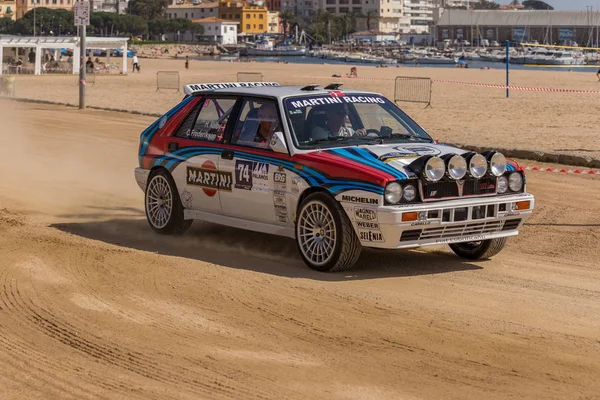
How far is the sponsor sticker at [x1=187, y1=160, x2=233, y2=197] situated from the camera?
33.1ft

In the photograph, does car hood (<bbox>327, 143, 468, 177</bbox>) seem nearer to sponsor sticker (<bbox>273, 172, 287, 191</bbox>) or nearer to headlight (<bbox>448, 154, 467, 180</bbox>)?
headlight (<bbox>448, 154, 467, 180</bbox>)

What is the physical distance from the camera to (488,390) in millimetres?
5895

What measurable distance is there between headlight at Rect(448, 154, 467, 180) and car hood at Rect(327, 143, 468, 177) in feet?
0.83

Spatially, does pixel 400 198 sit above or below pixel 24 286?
above

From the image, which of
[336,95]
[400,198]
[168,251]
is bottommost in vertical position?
[168,251]

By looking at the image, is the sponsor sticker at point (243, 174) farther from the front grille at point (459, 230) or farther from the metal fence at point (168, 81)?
the metal fence at point (168, 81)

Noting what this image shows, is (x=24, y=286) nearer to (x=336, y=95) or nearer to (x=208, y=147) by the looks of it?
(x=208, y=147)

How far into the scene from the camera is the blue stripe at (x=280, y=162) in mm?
8672

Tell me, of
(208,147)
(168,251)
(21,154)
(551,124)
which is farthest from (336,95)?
(551,124)

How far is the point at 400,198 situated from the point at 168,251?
2672 mm

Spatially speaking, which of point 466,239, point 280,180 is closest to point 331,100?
point 280,180

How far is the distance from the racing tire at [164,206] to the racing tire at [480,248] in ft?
9.30

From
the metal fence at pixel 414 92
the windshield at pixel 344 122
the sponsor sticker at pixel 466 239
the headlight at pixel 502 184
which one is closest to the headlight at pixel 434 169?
the sponsor sticker at pixel 466 239

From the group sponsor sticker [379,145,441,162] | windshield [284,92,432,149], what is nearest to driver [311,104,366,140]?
windshield [284,92,432,149]
